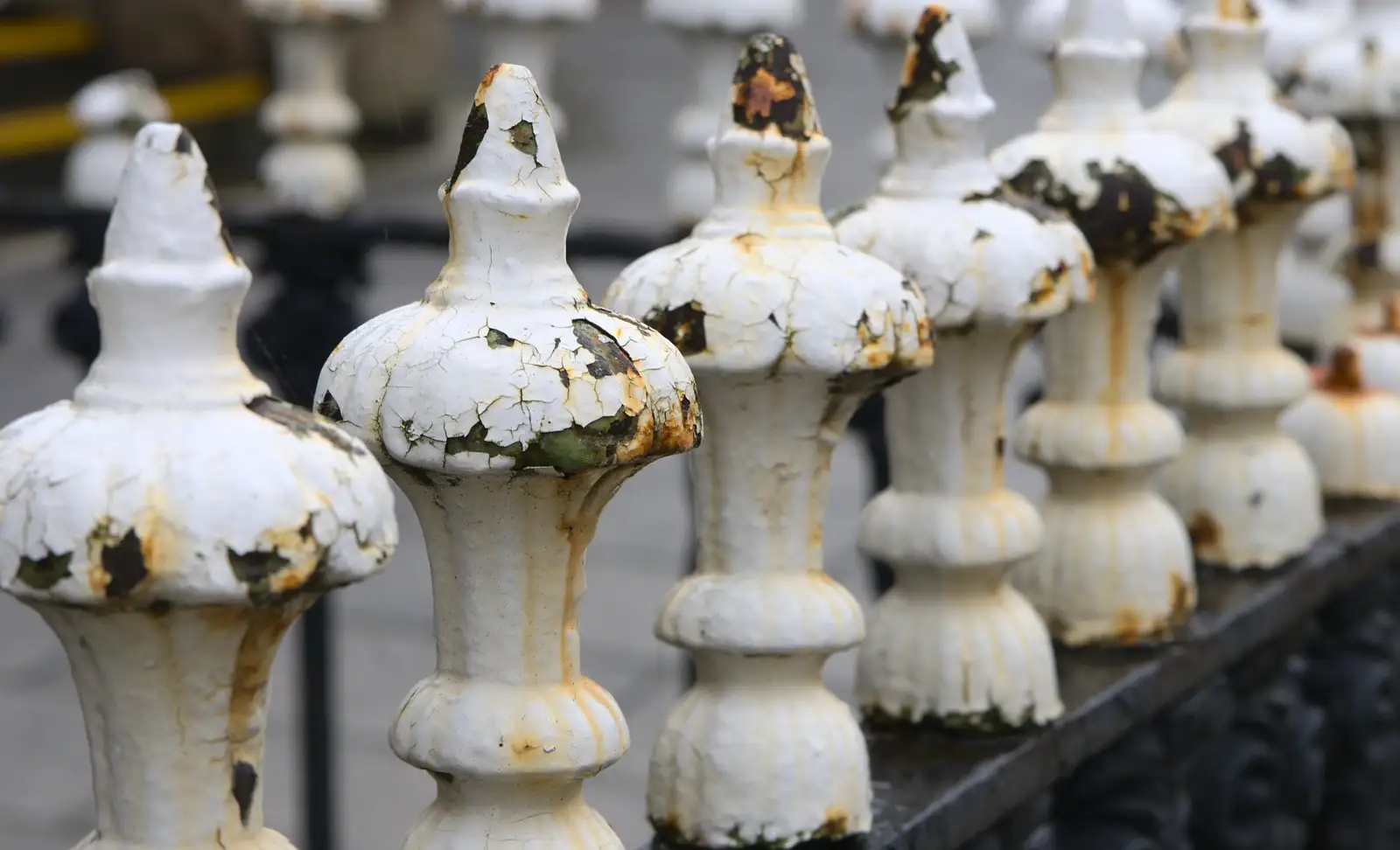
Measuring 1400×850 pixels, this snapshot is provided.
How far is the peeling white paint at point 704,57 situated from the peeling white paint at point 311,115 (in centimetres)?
38

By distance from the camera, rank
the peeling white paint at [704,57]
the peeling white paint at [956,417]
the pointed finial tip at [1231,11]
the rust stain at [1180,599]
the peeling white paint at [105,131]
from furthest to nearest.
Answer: the peeling white paint at [105,131] < the peeling white paint at [704,57] < the pointed finial tip at [1231,11] < the rust stain at [1180,599] < the peeling white paint at [956,417]

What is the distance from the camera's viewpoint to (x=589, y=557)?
12.3 ft

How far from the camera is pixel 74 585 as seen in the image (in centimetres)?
58

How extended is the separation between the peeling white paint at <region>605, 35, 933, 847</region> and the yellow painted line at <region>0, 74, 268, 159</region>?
3.15m

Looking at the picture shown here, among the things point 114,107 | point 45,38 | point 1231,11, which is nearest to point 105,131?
point 114,107

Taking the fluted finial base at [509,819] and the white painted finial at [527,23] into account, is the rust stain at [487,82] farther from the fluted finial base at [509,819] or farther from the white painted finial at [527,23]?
the white painted finial at [527,23]

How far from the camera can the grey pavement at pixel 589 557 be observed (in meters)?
3.01

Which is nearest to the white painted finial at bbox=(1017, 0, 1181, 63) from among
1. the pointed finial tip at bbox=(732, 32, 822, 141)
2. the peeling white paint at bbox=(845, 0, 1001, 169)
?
the peeling white paint at bbox=(845, 0, 1001, 169)

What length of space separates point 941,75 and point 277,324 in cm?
109

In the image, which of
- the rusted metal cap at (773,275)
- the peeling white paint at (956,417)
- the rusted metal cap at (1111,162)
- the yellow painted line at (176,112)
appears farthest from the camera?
the yellow painted line at (176,112)

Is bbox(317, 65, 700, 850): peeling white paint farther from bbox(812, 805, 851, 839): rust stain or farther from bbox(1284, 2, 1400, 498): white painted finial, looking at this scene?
bbox(1284, 2, 1400, 498): white painted finial

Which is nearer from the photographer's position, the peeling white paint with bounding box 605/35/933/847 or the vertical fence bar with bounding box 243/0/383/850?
the peeling white paint with bounding box 605/35/933/847

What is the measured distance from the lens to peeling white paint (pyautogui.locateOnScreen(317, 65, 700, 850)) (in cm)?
68

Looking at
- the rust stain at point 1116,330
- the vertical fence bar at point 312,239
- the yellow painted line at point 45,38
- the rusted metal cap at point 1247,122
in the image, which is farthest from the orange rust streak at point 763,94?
the yellow painted line at point 45,38
